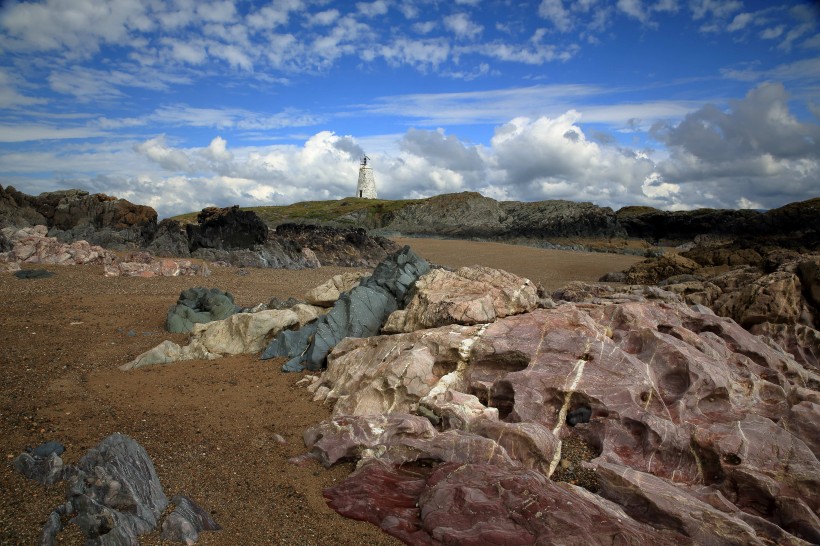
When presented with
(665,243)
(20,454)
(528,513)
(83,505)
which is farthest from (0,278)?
(665,243)

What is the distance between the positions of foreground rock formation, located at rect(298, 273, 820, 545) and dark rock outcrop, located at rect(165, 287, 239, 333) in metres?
4.91

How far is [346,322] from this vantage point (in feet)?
34.5

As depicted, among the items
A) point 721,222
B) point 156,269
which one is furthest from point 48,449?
point 721,222

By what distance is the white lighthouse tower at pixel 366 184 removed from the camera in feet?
360

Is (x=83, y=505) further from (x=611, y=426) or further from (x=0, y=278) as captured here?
(x=0, y=278)

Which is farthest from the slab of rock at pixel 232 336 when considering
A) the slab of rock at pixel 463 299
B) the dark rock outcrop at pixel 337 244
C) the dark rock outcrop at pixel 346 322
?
the dark rock outcrop at pixel 337 244

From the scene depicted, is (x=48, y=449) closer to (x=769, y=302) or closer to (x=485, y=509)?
(x=485, y=509)

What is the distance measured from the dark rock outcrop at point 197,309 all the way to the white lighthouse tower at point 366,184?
97893 mm

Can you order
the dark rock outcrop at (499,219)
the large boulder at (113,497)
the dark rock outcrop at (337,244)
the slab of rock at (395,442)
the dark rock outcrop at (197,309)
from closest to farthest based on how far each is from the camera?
the large boulder at (113,497), the slab of rock at (395,442), the dark rock outcrop at (197,309), the dark rock outcrop at (337,244), the dark rock outcrop at (499,219)

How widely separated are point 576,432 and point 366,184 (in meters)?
106

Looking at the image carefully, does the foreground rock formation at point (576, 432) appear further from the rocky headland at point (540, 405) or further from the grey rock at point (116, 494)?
the grey rock at point (116, 494)

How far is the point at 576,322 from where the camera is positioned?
8.19 meters

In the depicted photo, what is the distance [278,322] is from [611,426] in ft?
23.5

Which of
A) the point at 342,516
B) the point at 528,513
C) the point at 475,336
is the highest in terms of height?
the point at 475,336
